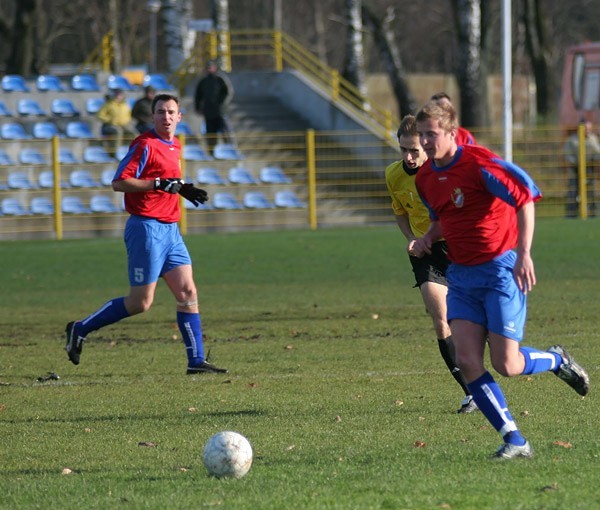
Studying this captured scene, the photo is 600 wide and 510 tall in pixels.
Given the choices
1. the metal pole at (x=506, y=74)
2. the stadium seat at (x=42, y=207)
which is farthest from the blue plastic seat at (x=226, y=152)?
the metal pole at (x=506, y=74)

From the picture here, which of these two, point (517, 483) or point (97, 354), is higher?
point (517, 483)

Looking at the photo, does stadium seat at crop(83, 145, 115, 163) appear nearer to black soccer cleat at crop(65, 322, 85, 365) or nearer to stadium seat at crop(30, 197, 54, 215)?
stadium seat at crop(30, 197, 54, 215)

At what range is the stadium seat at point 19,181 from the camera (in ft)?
77.8

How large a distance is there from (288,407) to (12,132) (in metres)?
18.5

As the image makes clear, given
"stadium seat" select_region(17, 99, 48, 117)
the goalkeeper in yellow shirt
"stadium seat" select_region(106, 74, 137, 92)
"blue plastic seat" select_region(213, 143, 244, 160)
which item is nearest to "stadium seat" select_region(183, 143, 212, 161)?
"blue plastic seat" select_region(213, 143, 244, 160)

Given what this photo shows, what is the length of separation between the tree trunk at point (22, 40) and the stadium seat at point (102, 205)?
356 inches

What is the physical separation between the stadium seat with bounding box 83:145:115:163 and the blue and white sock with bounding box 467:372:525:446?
18.7 metres

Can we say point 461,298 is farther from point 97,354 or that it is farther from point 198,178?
point 198,178

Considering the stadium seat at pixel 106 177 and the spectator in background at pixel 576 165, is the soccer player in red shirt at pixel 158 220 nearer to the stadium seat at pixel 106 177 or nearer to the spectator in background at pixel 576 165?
the stadium seat at pixel 106 177

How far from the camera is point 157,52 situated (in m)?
55.9

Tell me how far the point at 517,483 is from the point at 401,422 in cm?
173

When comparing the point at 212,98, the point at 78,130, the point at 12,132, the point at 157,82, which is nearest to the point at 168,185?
the point at 212,98

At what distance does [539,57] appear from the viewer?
122 ft

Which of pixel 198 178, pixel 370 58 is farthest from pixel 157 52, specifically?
pixel 198 178
